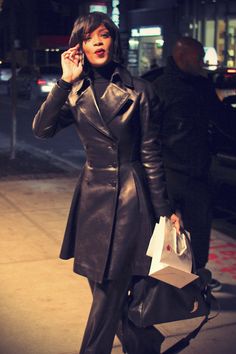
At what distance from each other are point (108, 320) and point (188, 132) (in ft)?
5.21

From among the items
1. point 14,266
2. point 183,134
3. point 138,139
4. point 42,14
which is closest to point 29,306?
point 14,266

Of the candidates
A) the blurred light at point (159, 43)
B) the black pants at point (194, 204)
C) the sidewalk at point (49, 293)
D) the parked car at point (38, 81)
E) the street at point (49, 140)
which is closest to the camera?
the sidewalk at point (49, 293)

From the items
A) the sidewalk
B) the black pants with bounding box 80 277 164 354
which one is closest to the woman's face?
the black pants with bounding box 80 277 164 354

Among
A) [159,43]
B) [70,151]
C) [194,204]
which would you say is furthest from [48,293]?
[159,43]

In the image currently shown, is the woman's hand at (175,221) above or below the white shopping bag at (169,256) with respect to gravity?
above

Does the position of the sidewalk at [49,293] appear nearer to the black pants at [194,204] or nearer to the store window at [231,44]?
the black pants at [194,204]

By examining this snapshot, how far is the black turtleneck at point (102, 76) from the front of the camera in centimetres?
364

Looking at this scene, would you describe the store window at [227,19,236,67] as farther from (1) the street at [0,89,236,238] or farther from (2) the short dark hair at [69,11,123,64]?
(2) the short dark hair at [69,11,123,64]

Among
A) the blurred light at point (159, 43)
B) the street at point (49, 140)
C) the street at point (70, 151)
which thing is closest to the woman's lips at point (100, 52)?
the street at point (70, 151)

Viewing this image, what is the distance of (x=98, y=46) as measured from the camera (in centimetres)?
356

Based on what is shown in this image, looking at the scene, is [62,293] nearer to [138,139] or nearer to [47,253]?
[47,253]

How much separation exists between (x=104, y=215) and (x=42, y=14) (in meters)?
65.0

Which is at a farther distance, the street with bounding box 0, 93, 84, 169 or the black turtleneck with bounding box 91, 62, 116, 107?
the street with bounding box 0, 93, 84, 169

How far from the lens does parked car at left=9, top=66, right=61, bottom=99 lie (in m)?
29.2
